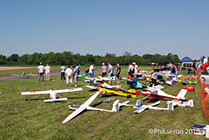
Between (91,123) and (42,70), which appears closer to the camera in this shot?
(91,123)

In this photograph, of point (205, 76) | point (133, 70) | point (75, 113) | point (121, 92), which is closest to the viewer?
point (205, 76)

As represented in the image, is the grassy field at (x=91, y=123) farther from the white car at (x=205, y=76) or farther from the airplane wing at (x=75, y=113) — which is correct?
the white car at (x=205, y=76)

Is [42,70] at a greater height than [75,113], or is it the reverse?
[42,70]

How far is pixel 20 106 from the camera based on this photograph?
390 inches

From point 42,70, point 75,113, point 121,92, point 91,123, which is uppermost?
point 42,70

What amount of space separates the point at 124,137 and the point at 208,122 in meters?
3.45

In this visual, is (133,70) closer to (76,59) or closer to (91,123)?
(91,123)

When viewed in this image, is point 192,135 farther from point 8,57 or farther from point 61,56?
point 8,57

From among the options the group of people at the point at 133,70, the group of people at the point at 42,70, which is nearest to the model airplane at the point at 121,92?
the group of people at the point at 133,70

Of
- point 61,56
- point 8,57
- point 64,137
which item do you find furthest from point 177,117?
point 8,57

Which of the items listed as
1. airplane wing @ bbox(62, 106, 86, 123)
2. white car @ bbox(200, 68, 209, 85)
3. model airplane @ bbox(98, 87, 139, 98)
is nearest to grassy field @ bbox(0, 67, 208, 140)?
airplane wing @ bbox(62, 106, 86, 123)

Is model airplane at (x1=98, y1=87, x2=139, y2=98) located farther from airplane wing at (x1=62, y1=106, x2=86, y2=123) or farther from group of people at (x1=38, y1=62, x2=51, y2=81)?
group of people at (x1=38, y1=62, x2=51, y2=81)

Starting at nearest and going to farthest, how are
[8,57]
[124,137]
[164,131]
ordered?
[124,137] < [164,131] < [8,57]

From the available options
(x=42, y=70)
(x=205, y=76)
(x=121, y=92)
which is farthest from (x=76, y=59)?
(x=205, y=76)
